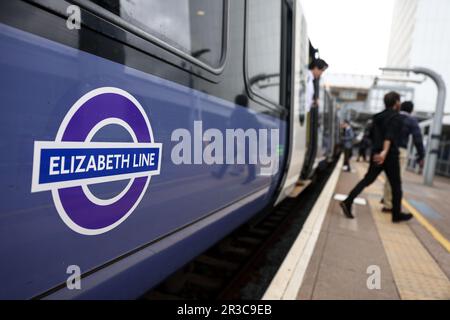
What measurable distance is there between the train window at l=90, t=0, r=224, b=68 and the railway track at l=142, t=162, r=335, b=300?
66.9 inches

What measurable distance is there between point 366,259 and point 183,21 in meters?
2.79

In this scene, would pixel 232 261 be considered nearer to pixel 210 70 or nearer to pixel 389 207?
pixel 210 70

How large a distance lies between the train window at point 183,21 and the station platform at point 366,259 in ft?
5.70

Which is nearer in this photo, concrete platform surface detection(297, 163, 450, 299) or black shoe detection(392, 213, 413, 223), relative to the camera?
concrete platform surface detection(297, 163, 450, 299)

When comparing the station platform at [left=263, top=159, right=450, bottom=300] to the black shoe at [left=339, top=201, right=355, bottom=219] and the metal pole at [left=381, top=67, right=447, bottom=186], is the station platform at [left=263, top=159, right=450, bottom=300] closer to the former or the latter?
the black shoe at [left=339, top=201, right=355, bottom=219]

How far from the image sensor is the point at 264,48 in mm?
2789

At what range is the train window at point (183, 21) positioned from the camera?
131 cm

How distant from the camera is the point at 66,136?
40.8 inches

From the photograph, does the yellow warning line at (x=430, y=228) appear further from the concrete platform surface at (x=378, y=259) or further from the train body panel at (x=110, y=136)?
the train body panel at (x=110, y=136)

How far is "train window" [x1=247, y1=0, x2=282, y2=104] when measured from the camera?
244 centimetres

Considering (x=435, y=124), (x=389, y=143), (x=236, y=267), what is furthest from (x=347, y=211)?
(x=435, y=124)

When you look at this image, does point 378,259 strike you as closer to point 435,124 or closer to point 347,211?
point 347,211

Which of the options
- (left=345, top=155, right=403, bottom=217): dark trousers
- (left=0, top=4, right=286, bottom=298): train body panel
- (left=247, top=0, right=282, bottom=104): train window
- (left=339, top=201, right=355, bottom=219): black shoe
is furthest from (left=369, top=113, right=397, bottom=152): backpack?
(left=0, top=4, right=286, bottom=298): train body panel
